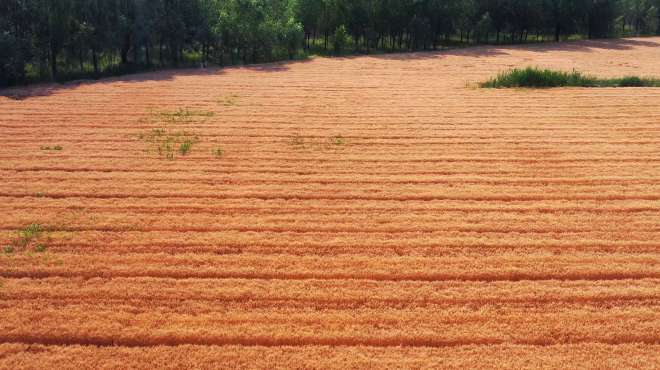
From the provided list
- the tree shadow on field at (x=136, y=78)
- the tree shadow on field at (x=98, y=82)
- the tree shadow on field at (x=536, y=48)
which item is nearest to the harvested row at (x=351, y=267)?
the tree shadow on field at (x=98, y=82)

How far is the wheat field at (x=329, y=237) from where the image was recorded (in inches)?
223

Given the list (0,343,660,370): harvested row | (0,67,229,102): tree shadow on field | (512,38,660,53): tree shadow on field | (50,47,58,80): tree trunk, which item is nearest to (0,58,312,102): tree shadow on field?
(0,67,229,102): tree shadow on field

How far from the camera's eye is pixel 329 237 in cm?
793

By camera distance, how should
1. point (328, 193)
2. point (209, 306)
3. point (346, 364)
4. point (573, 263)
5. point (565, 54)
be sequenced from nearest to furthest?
1. point (346, 364)
2. point (209, 306)
3. point (573, 263)
4. point (328, 193)
5. point (565, 54)

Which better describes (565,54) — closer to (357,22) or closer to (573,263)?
(357,22)

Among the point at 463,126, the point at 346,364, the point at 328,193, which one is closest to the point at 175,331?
the point at 346,364

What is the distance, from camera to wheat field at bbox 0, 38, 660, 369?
5668 millimetres

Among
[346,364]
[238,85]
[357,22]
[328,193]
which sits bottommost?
[346,364]

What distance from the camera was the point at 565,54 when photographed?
3011cm

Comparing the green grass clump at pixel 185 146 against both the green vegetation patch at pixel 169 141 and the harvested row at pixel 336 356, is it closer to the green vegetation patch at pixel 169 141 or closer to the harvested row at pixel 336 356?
the green vegetation patch at pixel 169 141

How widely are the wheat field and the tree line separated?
6540mm

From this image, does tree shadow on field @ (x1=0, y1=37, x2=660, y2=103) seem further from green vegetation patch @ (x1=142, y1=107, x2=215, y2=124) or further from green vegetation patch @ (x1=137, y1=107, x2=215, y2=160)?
green vegetation patch @ (x1=137, y1=107, x2=215, y2=160)

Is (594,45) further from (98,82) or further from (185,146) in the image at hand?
(185,146)

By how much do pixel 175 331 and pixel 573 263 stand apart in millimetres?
4859
